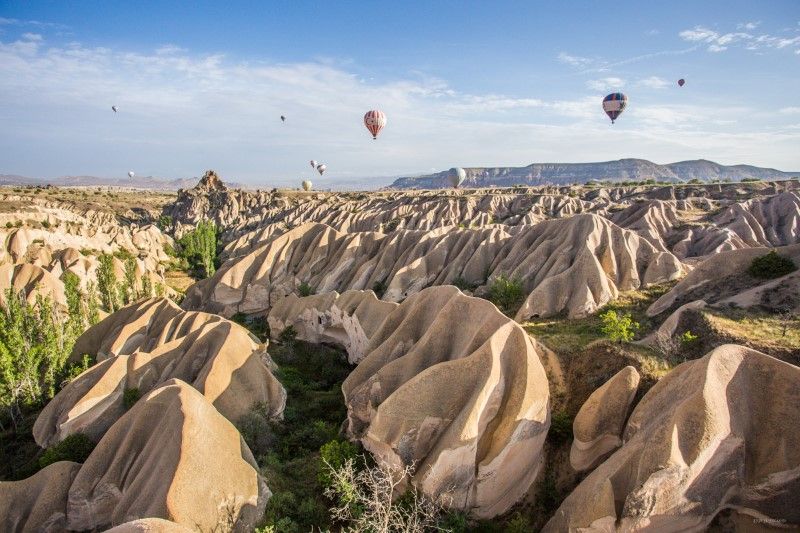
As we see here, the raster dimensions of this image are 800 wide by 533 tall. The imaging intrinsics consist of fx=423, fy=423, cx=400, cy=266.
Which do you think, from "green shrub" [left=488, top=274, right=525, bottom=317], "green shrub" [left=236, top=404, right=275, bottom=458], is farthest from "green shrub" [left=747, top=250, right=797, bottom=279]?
"green shrub" [left=236, top=404, right=275, bottom=458]

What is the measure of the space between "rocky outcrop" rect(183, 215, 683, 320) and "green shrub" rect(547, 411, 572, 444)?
395 inches

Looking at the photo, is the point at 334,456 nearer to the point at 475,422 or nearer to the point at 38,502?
the point at 475,422

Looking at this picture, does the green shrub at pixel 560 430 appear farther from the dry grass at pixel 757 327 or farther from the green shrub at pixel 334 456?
the green shrub at pixel 334 456

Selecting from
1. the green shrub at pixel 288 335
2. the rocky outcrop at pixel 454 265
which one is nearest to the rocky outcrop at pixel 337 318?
the green shrub at pixel 288 335

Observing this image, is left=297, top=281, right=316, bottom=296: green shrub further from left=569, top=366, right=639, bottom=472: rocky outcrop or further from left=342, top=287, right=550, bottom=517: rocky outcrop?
left=569, top=366, right=639, bottom=472: rocky outcrop

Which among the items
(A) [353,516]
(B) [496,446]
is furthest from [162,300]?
(B) [496,446]

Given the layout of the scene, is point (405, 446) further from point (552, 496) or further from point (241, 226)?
point (241, 226)

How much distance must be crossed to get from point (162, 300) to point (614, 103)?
5422 centimetres

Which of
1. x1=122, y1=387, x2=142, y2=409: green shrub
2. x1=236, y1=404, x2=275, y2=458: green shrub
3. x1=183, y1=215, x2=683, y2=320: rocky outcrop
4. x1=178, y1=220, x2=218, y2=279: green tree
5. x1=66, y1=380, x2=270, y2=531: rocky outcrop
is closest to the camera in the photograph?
x1=66, y1=380, x2=270, y2=531: rocky outcrop

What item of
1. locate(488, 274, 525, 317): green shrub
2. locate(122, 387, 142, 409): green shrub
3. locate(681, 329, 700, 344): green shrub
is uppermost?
locate(681, 329, 700, 344): green shrub

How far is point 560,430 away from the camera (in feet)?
50.6

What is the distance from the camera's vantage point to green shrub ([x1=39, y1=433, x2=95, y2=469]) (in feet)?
57.6

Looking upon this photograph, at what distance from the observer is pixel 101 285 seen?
40281 mm

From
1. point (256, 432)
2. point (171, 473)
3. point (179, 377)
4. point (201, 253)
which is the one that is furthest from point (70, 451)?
point (201, 253)
